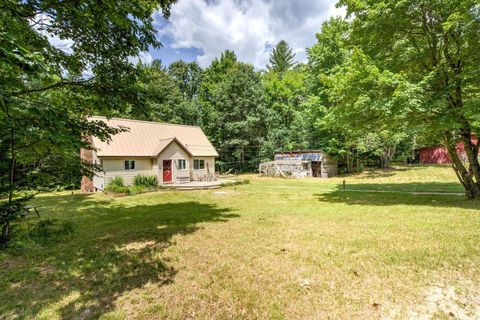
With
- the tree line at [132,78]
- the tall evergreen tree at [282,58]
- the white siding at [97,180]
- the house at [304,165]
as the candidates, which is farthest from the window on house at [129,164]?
the tall evergreen tree at [282,58]

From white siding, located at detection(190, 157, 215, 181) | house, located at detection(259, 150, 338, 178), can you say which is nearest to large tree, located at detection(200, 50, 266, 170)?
house, located at detection(259, 150, 338, 178)

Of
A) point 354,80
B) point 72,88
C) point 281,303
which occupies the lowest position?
point 281,303

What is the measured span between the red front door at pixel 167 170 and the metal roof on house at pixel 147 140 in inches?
55.0

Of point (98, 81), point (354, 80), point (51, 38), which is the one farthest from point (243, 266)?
point (354, 80)

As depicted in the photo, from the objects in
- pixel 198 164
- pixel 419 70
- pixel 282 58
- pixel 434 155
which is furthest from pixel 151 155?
pixel 434 155

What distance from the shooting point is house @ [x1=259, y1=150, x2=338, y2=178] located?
1032 inches

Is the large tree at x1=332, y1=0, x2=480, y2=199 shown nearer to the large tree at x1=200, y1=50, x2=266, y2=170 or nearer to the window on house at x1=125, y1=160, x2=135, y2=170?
the window on house at x1=125, y1=160, x2=135, y2=170

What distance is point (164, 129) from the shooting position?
2377 cm

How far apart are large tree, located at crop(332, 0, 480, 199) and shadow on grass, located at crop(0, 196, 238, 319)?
7.95 m

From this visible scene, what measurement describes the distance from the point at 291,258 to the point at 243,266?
1.07 m

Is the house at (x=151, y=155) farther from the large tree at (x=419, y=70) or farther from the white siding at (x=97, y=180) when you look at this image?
the large tree at (x=419, y=70)

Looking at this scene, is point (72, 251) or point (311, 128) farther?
point (311, 128)

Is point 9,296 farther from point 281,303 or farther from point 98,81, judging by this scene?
point 98,81

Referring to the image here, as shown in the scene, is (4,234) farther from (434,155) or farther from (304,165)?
(434,155)
